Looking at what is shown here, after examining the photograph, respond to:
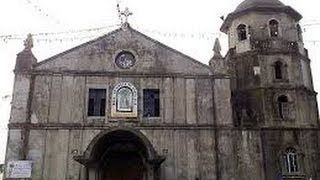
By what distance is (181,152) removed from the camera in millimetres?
21641

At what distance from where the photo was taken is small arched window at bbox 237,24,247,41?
26.0 m

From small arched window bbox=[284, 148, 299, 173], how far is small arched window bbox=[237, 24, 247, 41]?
304 inches

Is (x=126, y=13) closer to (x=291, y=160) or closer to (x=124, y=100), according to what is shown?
(x=124, y=100)

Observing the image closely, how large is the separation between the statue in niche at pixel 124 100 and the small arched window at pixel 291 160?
8.86 m

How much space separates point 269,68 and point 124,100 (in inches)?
348

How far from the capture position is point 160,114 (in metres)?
22.4

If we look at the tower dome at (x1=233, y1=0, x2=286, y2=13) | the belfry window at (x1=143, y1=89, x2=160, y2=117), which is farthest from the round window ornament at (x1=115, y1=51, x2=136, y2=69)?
the tower dome at (x1=233, y1=0, x2=286, y2=13)

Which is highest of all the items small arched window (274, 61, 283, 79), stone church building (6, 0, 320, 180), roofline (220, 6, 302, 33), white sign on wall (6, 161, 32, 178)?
roofline (220, 6, 302, 33)

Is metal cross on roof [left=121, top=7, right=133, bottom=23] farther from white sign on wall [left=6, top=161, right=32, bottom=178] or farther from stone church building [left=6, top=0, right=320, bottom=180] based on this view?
white sign on wall [left=6, top=161, right=32, bottom=178]

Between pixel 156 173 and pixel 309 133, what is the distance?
30.0 ft

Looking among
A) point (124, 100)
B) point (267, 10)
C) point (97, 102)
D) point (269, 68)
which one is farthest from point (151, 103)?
point (267, 10)

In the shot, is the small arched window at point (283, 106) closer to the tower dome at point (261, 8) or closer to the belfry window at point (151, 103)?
the tower dome at point (261, 8)

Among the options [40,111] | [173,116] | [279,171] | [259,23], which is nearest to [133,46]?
[173,116]

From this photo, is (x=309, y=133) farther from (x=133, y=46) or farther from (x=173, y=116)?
(x=133, y=46)
